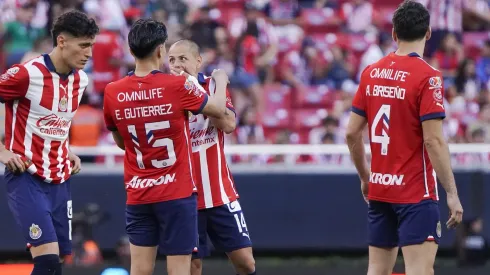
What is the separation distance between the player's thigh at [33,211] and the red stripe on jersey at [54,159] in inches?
3.7

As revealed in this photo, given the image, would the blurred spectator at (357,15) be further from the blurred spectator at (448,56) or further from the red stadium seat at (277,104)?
the red stadium seat at (277,104)

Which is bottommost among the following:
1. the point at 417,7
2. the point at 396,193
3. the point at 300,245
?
the point at 300,245

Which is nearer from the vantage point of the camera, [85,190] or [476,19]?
[85,190]

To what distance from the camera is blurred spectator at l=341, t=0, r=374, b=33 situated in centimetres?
1589

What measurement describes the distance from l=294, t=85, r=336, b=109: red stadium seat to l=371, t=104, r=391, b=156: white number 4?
7.75m

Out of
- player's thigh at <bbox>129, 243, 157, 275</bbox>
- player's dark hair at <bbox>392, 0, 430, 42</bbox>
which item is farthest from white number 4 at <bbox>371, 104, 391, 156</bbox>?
player's thigh at <bbox>129, 243, 157, 275</bbox>

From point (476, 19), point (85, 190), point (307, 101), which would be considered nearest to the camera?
point (85, 190)

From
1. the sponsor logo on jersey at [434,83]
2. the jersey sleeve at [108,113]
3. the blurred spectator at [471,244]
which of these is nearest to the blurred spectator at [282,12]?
the blurred spectator at [471,244]

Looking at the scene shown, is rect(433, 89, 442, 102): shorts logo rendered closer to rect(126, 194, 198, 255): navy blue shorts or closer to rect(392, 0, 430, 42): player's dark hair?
rect(392, 0, 430, 42): player's dark hair

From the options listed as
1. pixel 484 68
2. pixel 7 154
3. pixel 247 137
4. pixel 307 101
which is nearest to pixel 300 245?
pixel 247 137

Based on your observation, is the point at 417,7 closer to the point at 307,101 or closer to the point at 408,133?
the point at 408,133

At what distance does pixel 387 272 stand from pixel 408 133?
962 mm

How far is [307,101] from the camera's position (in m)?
14.6

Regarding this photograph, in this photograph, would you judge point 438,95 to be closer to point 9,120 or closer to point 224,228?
point 224,228
